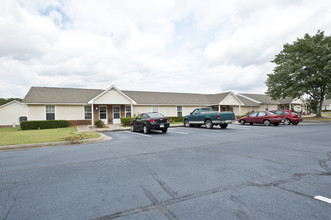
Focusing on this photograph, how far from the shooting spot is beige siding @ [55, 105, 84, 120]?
2173 cm

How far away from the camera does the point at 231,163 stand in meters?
5.09

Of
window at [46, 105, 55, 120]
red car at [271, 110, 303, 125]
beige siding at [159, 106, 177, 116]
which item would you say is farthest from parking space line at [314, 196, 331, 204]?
beige siding at [159, 106, 177, 116]

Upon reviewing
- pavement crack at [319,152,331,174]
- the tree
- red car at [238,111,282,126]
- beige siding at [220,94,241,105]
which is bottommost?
pavement crack at [319,152,331,174]

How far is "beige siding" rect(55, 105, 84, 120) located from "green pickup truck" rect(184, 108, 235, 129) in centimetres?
1324

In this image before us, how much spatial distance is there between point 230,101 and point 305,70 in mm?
11127

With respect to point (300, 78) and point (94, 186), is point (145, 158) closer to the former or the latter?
point (94, 186)

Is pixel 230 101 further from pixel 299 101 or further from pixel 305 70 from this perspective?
pixel 299 101

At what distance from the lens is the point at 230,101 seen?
105 ft

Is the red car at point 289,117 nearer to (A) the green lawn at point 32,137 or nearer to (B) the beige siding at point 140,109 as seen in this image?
(B) the beige siding at point 140,109

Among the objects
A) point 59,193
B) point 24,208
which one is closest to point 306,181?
point 59,193

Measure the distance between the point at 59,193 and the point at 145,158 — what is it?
9.16ft

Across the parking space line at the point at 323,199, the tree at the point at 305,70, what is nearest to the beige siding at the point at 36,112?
the parking space line at the point at 323,199

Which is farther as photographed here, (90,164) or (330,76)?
(330,76)

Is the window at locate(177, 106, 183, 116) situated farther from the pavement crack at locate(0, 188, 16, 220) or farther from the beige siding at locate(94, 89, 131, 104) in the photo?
the pavement crack at locate(0, 188, 16, 220)
